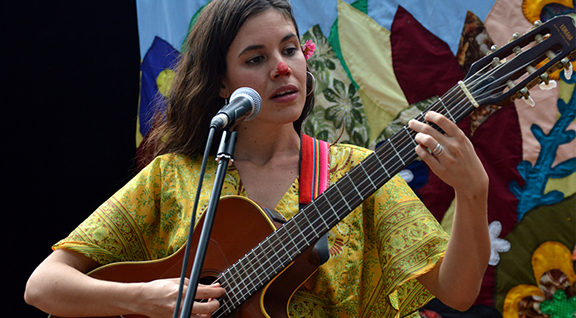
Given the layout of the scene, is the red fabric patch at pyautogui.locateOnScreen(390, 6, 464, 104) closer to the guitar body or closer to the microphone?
the guitar body

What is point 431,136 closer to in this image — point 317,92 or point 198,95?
point 198,95

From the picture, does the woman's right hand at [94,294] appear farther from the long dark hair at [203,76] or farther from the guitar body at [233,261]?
the long dark hair at [203,76]

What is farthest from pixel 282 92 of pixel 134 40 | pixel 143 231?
pixel 134 40

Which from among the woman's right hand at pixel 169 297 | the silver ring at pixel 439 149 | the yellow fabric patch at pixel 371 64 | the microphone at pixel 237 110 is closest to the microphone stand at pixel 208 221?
the microphone at pixel 237 110

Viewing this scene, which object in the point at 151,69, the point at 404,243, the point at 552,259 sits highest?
the point at 151,69

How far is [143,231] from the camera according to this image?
1597 mm

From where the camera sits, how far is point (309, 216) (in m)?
1.32

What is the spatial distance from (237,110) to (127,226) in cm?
77

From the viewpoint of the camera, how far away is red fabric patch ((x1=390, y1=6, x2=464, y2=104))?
2.12 meters

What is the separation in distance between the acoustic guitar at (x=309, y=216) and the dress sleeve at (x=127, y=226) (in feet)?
0.30

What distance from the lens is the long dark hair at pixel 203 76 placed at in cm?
158

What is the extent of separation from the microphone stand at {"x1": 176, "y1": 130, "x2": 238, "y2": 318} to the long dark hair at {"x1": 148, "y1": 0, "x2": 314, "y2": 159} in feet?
2.28

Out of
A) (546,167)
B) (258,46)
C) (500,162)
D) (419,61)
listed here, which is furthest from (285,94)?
(546,167)

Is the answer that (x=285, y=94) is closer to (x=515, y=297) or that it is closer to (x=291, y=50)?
(x=291, y=50)
